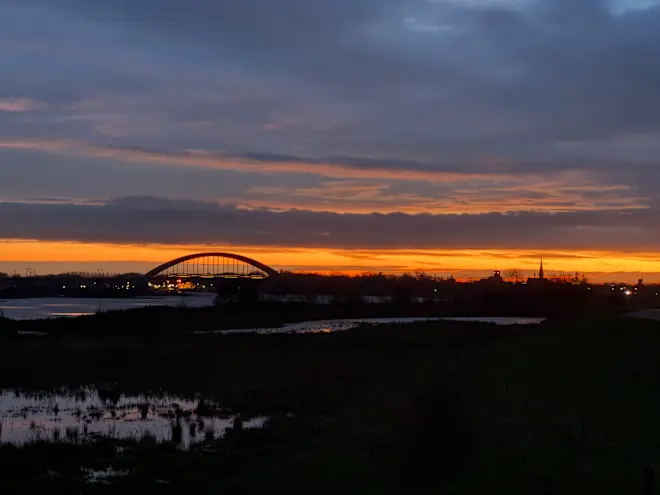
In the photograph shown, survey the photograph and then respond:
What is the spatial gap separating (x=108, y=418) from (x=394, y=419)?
766cm

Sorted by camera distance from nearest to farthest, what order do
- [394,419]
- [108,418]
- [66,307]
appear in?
1. [394,419]
2. [108,418]
3. [66,307]

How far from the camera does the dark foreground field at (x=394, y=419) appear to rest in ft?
45.7

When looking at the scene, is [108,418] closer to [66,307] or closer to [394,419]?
[394,419]

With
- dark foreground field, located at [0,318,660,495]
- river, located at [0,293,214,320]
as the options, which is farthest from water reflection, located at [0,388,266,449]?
river, located at [0,293,214,320]

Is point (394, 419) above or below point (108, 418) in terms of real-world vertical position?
above

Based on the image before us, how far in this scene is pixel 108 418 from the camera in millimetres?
21156

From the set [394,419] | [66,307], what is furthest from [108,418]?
[66,307]

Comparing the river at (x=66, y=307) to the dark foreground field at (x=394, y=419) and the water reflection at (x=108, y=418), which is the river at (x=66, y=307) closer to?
the dark foreground field at (x=394, y=419)

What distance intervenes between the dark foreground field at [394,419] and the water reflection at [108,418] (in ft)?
2.85

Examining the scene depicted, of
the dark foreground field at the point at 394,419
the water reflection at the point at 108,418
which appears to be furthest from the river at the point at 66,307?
the water reflection at the point at 108,418

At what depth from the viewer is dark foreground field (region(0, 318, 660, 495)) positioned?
13.9 m

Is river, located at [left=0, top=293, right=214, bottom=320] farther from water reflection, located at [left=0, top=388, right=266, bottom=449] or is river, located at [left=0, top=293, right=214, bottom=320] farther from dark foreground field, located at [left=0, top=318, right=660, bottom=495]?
water reflection, located at [left=0, top=388, right=266, bottom=449]

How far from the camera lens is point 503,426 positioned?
1808 cm

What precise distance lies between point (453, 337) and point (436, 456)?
39643 mm
